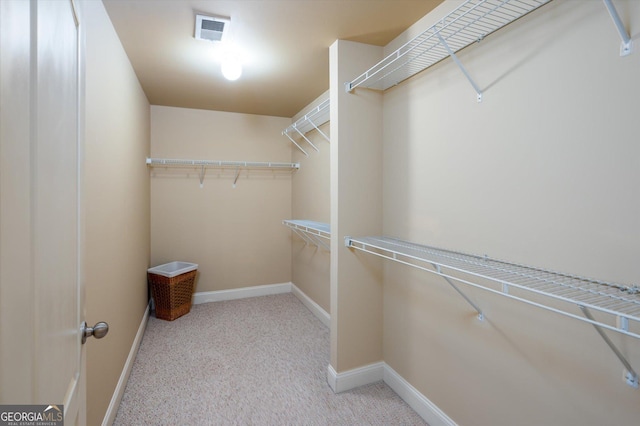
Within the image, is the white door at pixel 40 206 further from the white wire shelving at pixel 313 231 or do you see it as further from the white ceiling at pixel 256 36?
the white wire shelving at pixel 313 231

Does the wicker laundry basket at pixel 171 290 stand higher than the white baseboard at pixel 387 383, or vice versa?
the wicker laundry basket at pixel 171 290

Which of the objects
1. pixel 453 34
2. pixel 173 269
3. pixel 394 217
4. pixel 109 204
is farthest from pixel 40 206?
pixel 173 269

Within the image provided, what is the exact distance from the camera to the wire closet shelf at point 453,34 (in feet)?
3.75

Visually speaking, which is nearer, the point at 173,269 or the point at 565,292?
the point at 565,292

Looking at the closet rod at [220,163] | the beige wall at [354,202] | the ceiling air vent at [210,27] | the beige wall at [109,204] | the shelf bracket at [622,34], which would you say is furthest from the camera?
the closet rod at [220,163]

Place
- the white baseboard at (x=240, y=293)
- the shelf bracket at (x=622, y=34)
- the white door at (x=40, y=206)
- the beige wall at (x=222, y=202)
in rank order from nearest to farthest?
the white door at (x=40, y=206)
the shelf bracket at (x=622, y=34)
the beige wall at (x=222, y=202)
the white baseboard at (x=240, y=293)

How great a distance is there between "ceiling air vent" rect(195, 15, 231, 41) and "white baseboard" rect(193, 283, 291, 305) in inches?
107

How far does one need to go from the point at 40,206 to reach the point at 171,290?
2687 millimetres

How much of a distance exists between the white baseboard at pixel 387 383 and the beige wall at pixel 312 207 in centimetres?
94

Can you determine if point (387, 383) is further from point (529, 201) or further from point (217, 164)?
point (217, 164)

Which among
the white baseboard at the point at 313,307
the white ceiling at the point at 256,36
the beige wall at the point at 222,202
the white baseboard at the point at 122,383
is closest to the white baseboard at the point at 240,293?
the beige wall at the point at 222,202

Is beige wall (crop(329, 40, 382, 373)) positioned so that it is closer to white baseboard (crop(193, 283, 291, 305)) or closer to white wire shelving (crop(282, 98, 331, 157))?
white wire shelving (crop(282, 98, 331, 157))

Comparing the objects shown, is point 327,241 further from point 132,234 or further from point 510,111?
point 510,111

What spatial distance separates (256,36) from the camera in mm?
1911
